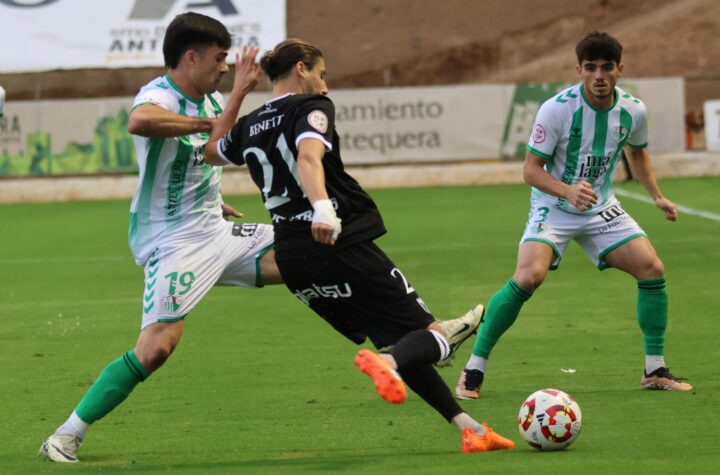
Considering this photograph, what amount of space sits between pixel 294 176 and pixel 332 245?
35 centimetres

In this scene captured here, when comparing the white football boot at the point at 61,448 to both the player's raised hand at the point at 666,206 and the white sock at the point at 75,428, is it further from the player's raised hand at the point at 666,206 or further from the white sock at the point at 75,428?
the player's raised hand at the point at 666,206

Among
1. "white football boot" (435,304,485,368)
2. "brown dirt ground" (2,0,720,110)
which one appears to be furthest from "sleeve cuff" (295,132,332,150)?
"brown dirt ground" (2,0,720,110)

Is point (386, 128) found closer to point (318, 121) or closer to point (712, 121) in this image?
point (712, 121)

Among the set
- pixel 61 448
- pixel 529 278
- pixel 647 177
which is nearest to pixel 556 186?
pixel 529 278

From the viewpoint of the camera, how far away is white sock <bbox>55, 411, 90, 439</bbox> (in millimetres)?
6586

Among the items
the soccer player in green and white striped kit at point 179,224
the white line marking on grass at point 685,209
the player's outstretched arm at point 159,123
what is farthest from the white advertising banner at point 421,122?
the player's outstretched arm at point 159,123

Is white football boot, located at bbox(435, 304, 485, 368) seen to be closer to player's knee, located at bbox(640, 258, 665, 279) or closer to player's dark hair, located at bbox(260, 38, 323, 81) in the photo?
player's dark hair, located at bbox(260, 38, 323, 81)

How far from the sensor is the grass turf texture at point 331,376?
643 centimetres

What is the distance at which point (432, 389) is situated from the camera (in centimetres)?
634

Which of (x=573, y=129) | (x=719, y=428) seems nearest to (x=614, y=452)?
(x=719, y=428)

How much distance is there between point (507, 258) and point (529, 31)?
94.7ft

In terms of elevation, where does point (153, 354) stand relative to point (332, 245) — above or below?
below

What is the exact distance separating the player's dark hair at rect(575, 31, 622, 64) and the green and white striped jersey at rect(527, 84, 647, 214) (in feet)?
1.09

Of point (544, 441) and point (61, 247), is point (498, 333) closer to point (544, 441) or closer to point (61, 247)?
point (544, 441)
